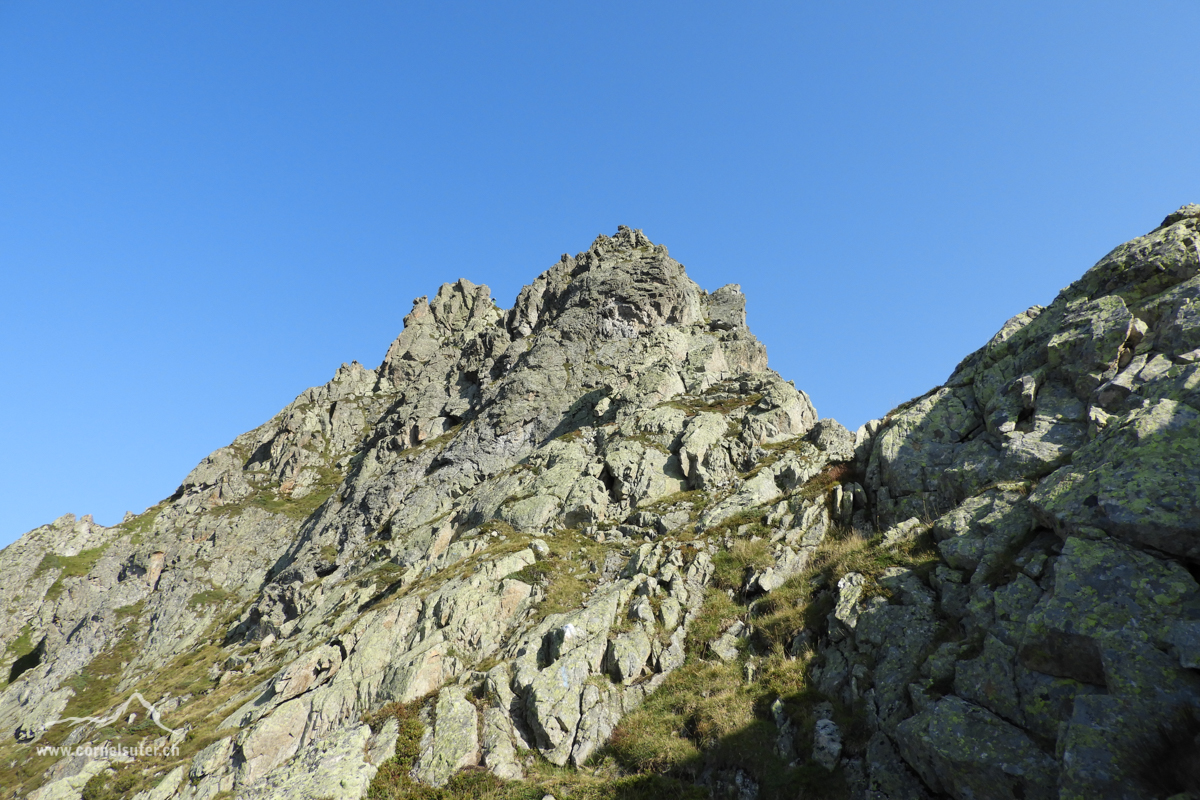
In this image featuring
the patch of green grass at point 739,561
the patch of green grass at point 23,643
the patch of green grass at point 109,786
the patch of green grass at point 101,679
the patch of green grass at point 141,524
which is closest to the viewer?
the patch of green grass at point 739,561

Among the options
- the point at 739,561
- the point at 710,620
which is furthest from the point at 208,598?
the point at 710,620

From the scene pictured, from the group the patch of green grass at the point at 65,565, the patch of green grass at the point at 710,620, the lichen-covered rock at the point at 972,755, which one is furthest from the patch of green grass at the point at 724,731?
the patch of green grass at the point at 65,565

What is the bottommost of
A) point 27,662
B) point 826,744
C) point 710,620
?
point 826,744

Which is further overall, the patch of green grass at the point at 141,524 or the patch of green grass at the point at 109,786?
the patch of green grass at the point at 141,524

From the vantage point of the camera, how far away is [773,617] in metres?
19.9

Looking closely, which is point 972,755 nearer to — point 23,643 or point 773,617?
point 773,617

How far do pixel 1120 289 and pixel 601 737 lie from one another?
2674cm

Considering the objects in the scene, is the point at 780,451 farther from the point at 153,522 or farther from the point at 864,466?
the point at 153,522

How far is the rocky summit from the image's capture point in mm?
10547

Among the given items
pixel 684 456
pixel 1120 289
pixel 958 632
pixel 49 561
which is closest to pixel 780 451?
pixel 684 456

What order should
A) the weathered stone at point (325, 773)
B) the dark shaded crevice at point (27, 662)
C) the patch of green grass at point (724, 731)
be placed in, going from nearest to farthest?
the patch of green grass at point (724, 731) < the weathered stone at point (325, 773) < the dark shaded crevice at point (27, 662)

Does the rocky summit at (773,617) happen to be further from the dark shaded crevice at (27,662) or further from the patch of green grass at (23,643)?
the patch of green grass at (23,643)

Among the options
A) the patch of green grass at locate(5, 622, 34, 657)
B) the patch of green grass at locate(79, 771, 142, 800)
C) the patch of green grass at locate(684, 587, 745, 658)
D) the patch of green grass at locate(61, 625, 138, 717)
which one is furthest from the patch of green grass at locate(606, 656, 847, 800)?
the patch of green grass at locate(5, 622, 34, 657)

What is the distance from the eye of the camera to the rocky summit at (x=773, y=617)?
34.6ft
